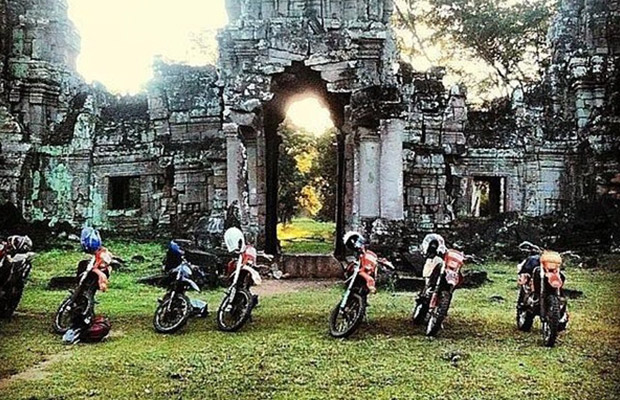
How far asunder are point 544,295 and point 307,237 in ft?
45.8

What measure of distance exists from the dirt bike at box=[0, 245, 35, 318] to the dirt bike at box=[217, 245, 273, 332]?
7.23 ft

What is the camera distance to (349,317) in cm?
677

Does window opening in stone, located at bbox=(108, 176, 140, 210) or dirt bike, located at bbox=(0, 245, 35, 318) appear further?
window opening in stone, located at bbox=(108, 176, 140, 210)

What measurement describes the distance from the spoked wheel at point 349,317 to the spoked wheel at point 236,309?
0.89m

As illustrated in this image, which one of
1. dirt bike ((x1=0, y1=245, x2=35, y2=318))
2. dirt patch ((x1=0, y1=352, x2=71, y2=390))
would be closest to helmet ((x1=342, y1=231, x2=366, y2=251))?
dirt patch ((x1=0, y1=352, x2=71, y2=390))

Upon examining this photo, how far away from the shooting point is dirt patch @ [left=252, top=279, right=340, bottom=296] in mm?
9906

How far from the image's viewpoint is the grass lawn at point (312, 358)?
467 centimetres

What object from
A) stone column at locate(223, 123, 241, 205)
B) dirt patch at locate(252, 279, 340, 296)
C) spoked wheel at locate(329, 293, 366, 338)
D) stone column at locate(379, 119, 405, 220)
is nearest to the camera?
spoked wheel at locate(329, 293, 366, 338)

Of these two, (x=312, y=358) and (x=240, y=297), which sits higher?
(x=240, y=297)

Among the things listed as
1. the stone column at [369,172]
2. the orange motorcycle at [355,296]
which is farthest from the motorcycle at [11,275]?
the stone column at [369,172]

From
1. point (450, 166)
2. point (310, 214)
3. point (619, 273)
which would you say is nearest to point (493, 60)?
point (310, 214)

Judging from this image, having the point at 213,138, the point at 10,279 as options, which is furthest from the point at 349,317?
the point at 213,138

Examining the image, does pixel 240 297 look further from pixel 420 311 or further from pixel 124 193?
pixel 124 193

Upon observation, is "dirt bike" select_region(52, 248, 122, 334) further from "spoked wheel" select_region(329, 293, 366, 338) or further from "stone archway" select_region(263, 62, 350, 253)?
"stone archway" select_region(263, 62, 350, 253)
